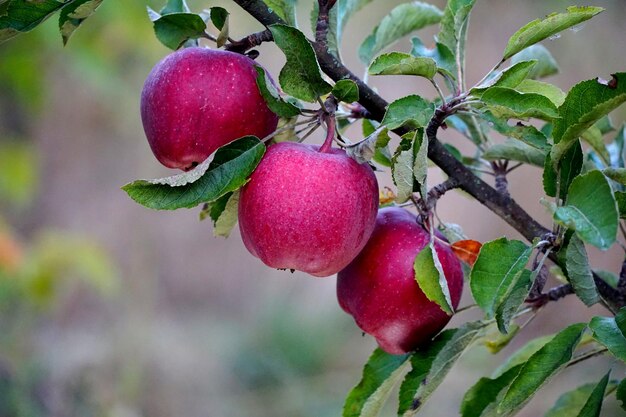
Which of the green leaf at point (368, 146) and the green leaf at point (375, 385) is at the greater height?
the green leaf at point (368, 146)

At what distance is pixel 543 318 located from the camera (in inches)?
126

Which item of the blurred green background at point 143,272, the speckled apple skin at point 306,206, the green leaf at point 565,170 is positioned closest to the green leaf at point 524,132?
the green leaf at point 565,170

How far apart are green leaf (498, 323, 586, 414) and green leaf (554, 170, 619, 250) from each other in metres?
0.14

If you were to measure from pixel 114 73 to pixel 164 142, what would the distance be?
1424 millimetres

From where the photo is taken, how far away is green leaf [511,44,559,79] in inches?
31.5

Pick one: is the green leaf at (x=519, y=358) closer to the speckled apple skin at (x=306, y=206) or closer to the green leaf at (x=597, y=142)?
the green leaf at (x=597, y=142)

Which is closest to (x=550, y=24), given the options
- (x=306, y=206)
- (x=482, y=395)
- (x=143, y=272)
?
→ (x=306, y=206)

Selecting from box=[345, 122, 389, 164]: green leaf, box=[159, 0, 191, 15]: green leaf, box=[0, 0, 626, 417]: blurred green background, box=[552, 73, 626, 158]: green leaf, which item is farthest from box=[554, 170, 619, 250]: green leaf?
box=[0, 0, 626, 417]: blurred green background

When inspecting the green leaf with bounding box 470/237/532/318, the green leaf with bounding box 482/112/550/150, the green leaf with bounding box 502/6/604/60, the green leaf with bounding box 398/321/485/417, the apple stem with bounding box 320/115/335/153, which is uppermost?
the green leaf with bounding box 502/6/604/60

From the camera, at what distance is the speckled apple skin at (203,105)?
58 centimetres

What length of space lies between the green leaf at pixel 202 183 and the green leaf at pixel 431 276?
16 cm

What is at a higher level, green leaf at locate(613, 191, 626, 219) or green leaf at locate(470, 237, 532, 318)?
green leaf at locate(613, 191, 626, 219)

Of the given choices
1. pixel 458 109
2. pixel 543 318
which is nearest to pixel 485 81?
pixel 458 109

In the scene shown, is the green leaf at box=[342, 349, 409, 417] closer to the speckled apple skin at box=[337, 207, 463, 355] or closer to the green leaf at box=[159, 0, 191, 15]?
the speckled apple skin at box=[337, 207, 463, 355]
